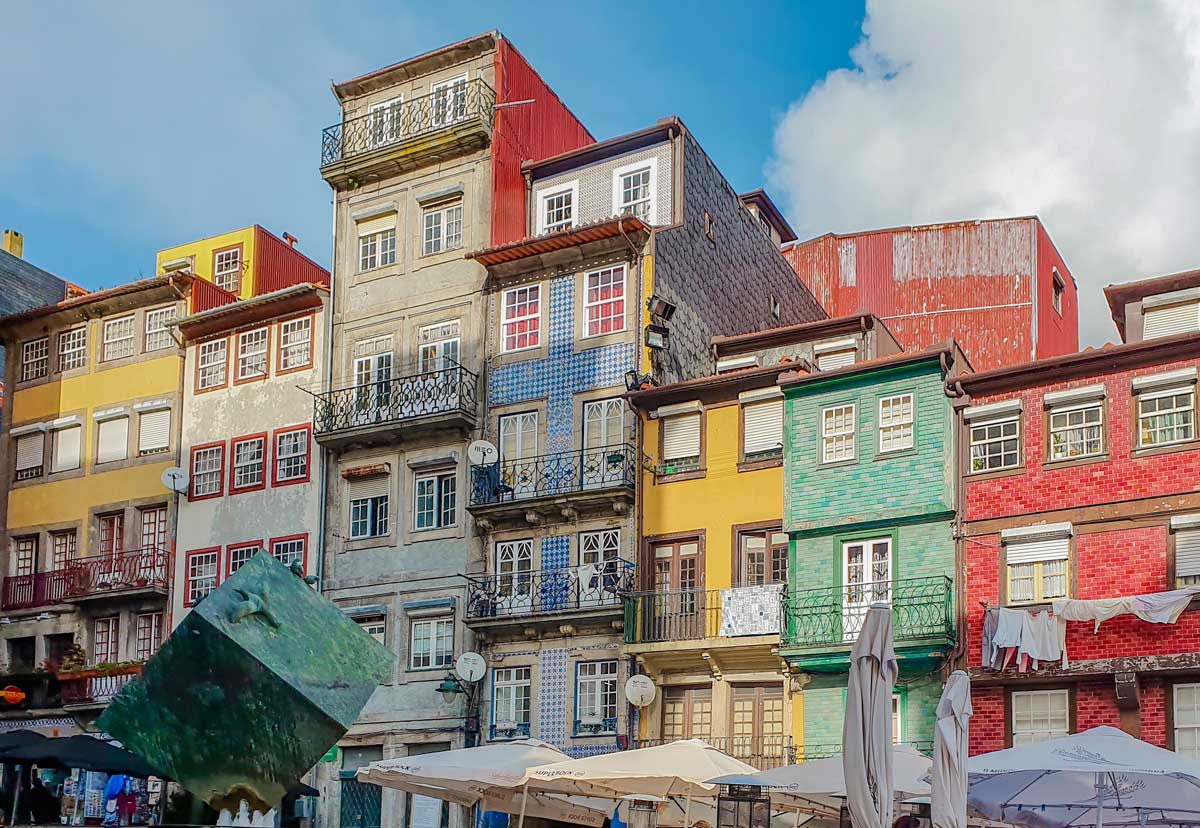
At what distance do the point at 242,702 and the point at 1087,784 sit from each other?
35.9 ft

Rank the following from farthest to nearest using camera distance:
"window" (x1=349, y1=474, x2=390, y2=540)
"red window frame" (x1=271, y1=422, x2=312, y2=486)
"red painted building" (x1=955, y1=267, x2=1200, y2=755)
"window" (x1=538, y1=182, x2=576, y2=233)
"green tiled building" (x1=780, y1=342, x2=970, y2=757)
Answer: "red window frame" (x1=271, y1=422, x2=312, y2=486) → "window" (x1=538, y1=182, x2=576, y2=233) → "window" (x1=349, y1=474, x2=390, y2=540) → "green tiled building" (x1=780, y1=342, x2=970, y2=757) → "red painted building" (x1=955, y1=267, x2=1200, y2=755)

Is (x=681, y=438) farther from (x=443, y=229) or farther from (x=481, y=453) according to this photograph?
(x=443, y=229)

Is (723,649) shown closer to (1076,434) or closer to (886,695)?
(1076,434)

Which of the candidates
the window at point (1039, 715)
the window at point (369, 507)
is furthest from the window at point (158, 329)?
the window at point (1039, 715)

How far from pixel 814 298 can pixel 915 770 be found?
83.4 ft

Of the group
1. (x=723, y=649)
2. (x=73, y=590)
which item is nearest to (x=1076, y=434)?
(x=723, y=649)

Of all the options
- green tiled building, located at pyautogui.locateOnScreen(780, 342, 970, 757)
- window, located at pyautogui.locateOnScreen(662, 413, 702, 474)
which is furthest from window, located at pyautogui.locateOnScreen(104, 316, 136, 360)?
green tiled building, located at pyautogui.locateOnScreen(780, 342, 970, 757)

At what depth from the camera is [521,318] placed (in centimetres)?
3647

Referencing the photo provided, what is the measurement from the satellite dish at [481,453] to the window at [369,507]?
3230mm

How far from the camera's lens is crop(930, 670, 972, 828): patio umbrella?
16391 mm

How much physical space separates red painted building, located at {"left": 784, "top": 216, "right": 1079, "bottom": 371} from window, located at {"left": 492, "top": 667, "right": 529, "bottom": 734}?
44.5 ft

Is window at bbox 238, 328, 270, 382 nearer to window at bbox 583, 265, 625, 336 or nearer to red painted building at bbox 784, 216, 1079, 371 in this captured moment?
window at bbox 583, 265, 625, 336

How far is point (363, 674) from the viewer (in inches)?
563

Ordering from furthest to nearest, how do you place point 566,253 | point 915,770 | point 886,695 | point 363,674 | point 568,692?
point 566,253 < point 568,692 < point 915,770 < point 886,695 < point 363,674
